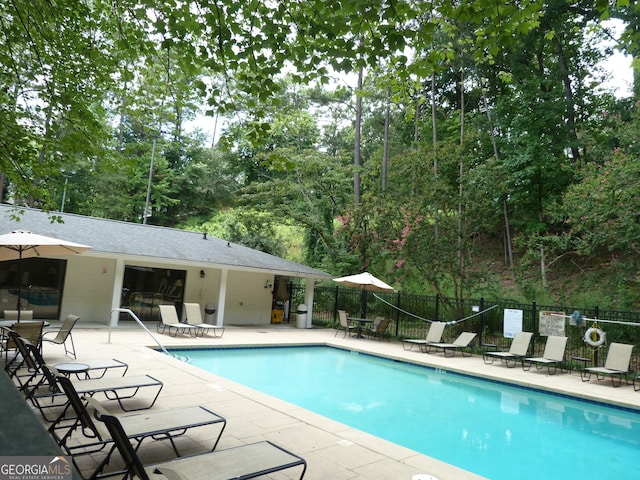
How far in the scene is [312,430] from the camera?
5.46 meters

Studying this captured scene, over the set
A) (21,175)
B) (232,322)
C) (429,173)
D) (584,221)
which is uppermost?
(429,173)

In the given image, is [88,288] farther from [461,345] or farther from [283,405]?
[461,345]

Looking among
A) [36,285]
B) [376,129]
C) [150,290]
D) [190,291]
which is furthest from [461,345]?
[376,129]

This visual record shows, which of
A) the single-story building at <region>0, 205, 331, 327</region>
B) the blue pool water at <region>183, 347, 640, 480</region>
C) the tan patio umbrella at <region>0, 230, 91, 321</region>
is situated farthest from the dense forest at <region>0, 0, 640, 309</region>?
the blue pool water at <region>183, 347, 640, 480</region>

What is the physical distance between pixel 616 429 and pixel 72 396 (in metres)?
8.58

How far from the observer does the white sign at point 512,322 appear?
42.1ft

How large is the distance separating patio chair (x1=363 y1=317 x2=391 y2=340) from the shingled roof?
3.18 metres

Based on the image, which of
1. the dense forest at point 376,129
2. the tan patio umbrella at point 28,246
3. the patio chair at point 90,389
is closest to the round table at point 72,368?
the patio chair at point 90,389

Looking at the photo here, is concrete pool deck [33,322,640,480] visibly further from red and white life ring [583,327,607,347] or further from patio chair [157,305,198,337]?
red and white life ring [583,327,607,347]

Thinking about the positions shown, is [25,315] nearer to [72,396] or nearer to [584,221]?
[72,396]

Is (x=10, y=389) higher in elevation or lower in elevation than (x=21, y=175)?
Result: lower

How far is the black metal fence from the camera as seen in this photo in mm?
12648

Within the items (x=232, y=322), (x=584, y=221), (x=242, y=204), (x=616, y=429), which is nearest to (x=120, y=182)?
(x=242, y=204)

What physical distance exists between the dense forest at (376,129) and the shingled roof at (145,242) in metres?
2.28
